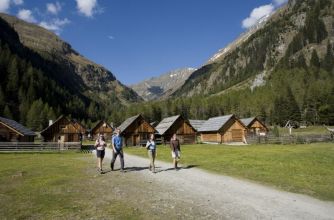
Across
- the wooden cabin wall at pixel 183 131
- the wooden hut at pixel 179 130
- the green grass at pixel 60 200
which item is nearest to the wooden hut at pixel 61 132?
the wooden hut at pixel 179 130

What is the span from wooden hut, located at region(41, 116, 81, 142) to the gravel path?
6178cm

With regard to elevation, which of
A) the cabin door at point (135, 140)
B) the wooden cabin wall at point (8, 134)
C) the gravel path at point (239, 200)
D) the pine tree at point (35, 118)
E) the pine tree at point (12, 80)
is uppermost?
the pine tree at point (12, 80)

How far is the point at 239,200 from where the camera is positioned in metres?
13.2

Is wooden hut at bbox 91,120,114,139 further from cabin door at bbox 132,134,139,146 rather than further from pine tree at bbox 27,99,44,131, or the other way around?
pine tree at bbox 27,99,44,131

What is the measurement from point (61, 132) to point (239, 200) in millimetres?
69352

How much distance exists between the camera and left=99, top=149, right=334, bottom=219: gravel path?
36.3 feet

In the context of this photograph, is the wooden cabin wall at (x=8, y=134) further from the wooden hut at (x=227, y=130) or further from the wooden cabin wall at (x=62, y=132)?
the wooden hut at (x=227, y=130)

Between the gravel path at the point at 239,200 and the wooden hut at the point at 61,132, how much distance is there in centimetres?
6178

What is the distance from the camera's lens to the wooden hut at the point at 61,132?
249 feet

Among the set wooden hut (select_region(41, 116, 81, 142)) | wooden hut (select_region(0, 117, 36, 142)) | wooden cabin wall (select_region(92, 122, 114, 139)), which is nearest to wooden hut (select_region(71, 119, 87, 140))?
wooden hut (select_region(41, 116, 81, 142))

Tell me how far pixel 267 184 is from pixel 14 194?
1167 centimetres

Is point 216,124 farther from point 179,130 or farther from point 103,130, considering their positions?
point 103,130

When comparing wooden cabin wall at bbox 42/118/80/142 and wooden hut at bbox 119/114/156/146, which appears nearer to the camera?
wooden cabin wall at bbox 42/118/80/142

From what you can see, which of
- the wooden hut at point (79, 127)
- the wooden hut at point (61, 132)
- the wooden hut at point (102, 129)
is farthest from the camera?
the wooden hut at point (102, 129)
